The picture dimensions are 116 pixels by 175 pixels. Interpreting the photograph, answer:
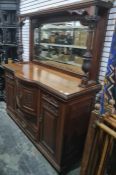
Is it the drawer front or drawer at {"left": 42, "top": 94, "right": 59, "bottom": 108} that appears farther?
the drawer front

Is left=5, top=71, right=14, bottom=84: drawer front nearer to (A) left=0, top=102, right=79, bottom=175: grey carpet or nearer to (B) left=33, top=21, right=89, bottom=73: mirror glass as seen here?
(B) left=33, top=21, right=89, bottom=73: mirror glass

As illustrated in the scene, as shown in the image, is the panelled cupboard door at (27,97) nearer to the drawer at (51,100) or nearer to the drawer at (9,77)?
the drawer at (51,100)

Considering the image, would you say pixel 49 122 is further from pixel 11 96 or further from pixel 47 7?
pixel 47 7

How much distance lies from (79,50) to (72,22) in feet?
1.25

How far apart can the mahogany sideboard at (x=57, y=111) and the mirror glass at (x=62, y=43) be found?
0.78ft

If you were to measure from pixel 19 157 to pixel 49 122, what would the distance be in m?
0.70

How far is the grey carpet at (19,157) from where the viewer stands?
2.02 m

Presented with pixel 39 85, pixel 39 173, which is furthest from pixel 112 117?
pixel 39 173

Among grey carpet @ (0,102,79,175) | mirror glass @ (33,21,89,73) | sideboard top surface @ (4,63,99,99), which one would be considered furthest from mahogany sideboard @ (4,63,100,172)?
mirror glass @ (33,21,89,73)

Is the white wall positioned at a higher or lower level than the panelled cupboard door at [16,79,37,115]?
higher

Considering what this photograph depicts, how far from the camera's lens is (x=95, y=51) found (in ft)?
6.24

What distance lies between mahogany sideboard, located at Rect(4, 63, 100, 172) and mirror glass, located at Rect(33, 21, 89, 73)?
0.24 m

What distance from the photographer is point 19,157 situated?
222 cm

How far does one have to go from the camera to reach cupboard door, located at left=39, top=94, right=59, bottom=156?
1.84m
